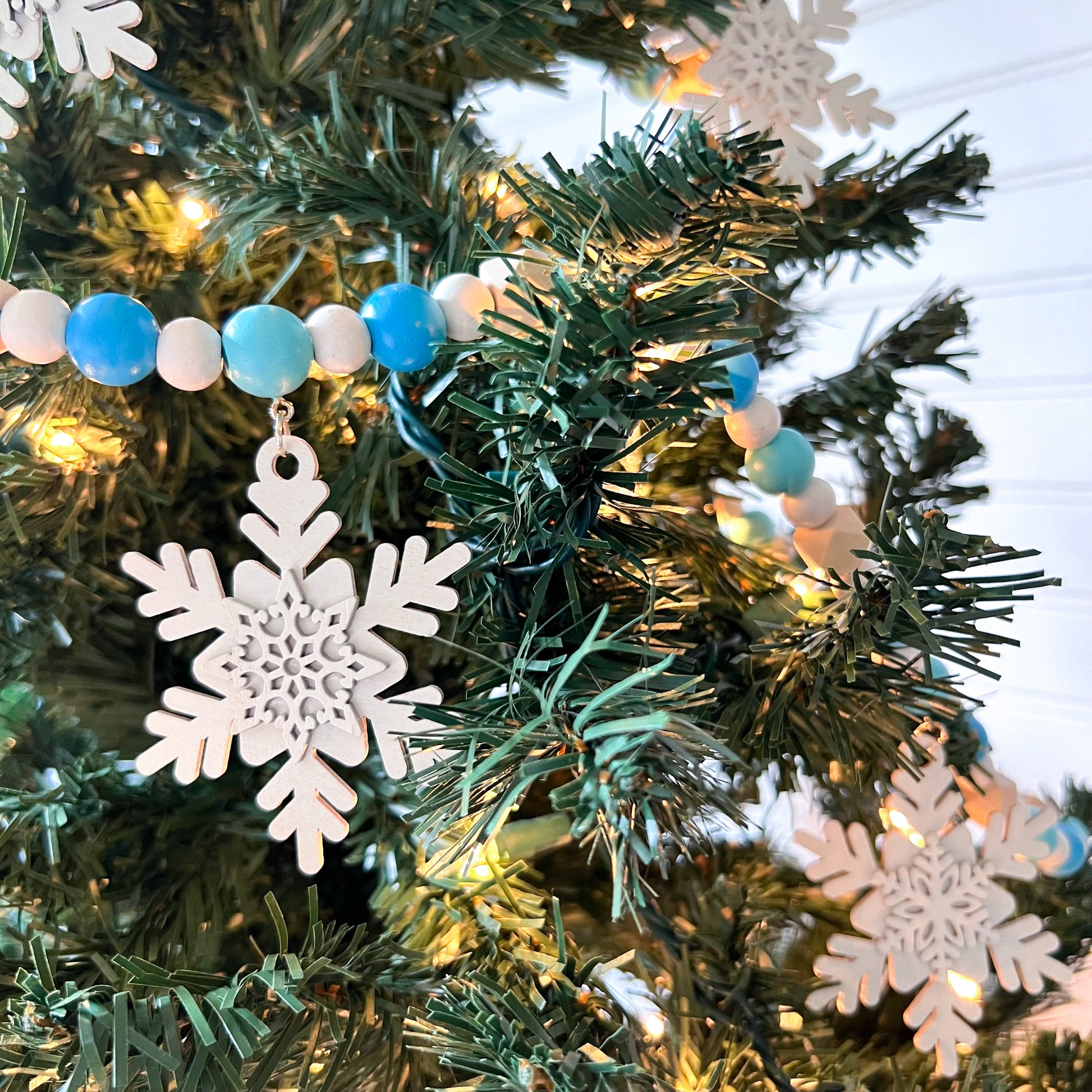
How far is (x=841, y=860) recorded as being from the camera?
0.35 m

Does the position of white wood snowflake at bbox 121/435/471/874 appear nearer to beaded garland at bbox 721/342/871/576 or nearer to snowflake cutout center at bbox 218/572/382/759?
snowflake cutout center at bbox 218/572/382/759

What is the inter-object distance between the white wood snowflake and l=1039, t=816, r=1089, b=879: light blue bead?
31 centimetres

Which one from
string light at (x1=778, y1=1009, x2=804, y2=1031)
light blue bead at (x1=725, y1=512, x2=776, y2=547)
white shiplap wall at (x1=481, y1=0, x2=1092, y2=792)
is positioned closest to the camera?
string light at (x1=778, y1=1009, x2=804, y2=1031)

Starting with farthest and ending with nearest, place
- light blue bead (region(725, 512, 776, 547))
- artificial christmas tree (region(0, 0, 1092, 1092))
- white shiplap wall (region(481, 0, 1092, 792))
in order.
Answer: white shiplap wall (region(481, 0, 1092, 792))
light blue bead (region(725, 512, 776, 547))
artificial christmas tree (region(0, 0, 1092, 1092))

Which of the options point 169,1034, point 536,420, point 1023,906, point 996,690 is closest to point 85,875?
point 169,1034

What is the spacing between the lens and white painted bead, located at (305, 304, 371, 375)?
277 millimetres

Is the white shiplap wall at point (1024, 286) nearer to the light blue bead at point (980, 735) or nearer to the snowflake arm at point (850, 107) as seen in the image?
the snowflake arm at point (850, 107)

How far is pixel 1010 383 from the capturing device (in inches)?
27.5

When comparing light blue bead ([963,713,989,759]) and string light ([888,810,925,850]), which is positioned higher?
light blue bead ([963,713,989,759])

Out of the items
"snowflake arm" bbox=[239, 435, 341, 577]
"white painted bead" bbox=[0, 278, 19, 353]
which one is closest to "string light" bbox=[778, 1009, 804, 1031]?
"snowflake arm" bbox=[239, 435, 341, 577]

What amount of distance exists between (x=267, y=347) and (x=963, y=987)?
355 mm

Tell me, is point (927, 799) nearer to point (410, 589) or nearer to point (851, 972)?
point (851, 972)
